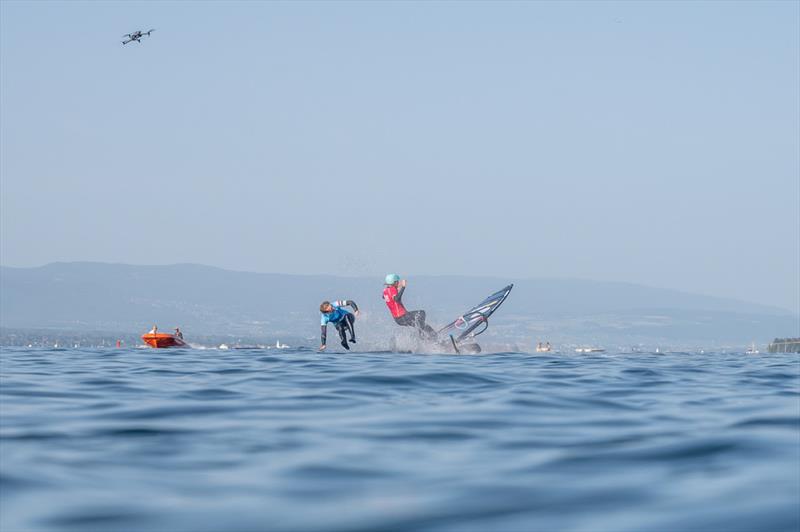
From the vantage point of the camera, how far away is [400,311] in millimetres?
38094

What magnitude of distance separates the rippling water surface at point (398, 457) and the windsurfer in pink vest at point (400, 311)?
20468 mm

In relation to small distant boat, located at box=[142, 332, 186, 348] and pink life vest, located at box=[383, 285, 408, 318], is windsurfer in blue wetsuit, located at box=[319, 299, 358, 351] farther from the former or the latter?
small distant boat, located at box=[142, 332, 186, 348]

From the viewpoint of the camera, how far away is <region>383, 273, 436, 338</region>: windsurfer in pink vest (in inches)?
1499

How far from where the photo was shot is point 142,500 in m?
7.49

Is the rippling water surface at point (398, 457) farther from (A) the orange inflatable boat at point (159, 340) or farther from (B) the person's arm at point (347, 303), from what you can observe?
(A) the orange inflatable boat at point (159, 340)

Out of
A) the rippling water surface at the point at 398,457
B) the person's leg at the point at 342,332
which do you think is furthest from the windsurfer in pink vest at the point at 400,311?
the rippling water surface at the point at 398,457

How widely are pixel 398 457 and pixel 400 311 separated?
1133 inches

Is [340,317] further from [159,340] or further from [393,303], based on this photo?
[159,340]

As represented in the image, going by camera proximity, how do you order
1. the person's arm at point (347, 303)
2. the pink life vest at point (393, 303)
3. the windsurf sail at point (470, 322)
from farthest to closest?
the windsurf sail at point (470, 322), the pink life vest at point (393, 303), the person's arm at point (347, 303)

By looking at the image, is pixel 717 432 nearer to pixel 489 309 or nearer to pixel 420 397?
pixel 420 397

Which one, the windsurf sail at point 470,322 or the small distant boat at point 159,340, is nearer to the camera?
the windsurf sail at point 470,322

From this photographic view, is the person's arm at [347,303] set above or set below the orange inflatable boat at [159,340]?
above

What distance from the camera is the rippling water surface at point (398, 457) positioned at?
701 cm

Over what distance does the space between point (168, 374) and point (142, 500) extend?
512 inches
